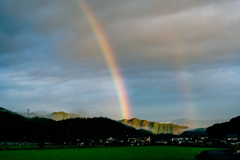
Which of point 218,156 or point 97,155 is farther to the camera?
point 97,155

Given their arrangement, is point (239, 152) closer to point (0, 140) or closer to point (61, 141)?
point (61, 141)

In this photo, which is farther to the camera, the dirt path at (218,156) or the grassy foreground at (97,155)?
the grassy foreground at (97,155)

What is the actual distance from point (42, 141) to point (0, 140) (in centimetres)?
6988

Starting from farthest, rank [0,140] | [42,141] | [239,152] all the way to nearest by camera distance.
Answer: [0,140] → [42,141] → [239,152]

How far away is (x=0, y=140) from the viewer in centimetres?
19900

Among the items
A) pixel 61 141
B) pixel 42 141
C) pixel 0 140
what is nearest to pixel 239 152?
pixel 42 141

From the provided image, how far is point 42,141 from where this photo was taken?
147000 mm

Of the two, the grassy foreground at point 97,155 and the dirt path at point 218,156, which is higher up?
the grassy foreground at point 97,155

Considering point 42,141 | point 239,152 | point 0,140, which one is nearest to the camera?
point 239,152

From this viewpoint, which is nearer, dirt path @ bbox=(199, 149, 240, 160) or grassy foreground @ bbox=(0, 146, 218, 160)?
dirt path @ bbox=(199, 149, 240, 160)

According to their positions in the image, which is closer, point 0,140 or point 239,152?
point 239,152

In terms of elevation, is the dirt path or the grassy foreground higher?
the grassy foreground

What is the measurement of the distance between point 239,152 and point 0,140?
566ft

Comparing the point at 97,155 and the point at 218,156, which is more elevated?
the point at 97,155
